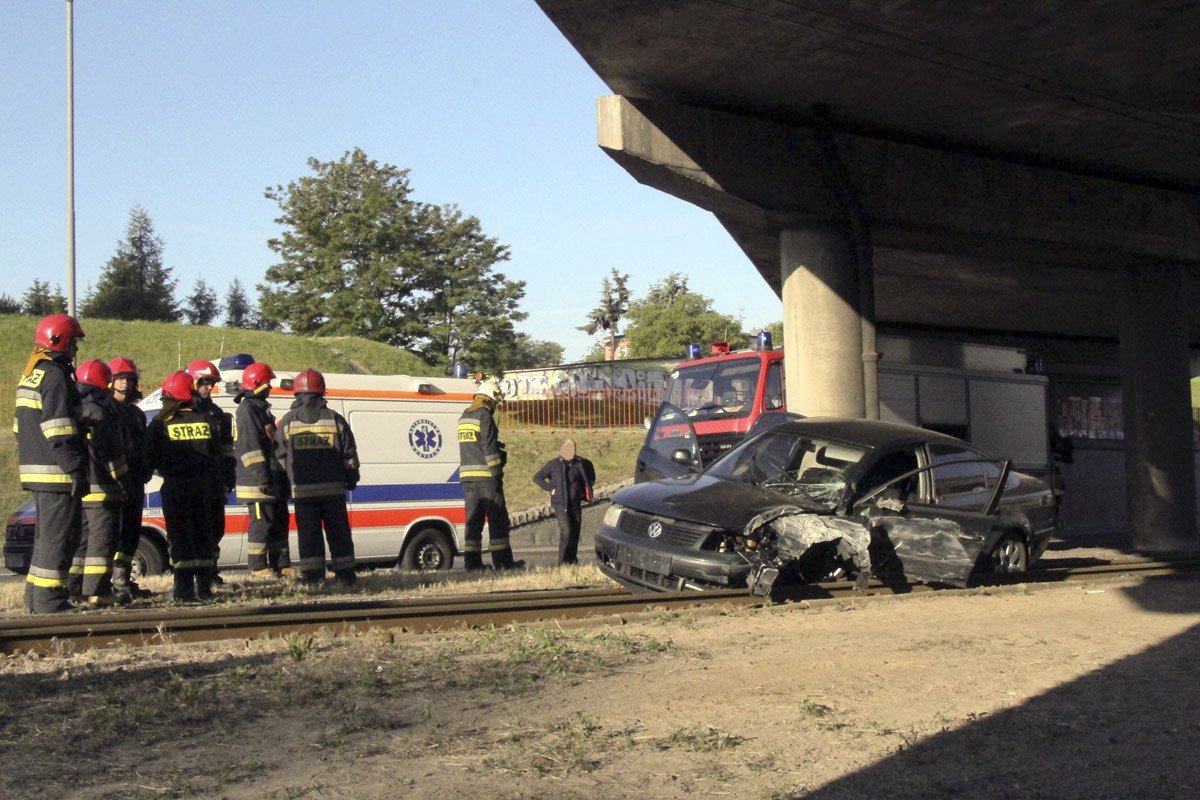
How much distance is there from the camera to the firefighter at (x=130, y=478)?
10.2 metres

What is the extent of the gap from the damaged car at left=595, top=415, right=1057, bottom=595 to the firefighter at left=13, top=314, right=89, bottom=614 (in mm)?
4059

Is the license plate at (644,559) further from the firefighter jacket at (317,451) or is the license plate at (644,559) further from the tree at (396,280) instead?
the tree at (396,280)

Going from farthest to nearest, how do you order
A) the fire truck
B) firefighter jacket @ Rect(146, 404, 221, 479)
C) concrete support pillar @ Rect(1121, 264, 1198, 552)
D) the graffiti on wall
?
the graffiti on wall, concrete support pillar @ Rect(1121, 264, 1198, 552), the fire truck, firefighter jacket @ Rect(146, 404, 221, 479)

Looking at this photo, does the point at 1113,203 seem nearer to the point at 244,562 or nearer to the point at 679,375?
Answer: the point at 679,375

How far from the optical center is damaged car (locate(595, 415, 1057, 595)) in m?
9.62

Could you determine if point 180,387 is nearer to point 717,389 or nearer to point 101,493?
point 101,493

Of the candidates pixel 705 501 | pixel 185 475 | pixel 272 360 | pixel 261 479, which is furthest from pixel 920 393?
pixel 272 360

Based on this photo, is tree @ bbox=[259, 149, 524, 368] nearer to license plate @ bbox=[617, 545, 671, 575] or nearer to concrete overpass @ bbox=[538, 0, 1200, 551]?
concrete overpass @ bbox=[538, 0, 1200, 551]

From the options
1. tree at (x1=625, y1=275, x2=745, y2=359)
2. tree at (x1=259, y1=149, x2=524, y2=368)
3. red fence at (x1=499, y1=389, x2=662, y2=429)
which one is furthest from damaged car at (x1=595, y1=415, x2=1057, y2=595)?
tree at (x1=625, y1=275, x2=745, y2=359)

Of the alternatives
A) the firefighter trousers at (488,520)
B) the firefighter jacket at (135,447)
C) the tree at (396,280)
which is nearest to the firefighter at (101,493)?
the firefighter jacket at (135,447)

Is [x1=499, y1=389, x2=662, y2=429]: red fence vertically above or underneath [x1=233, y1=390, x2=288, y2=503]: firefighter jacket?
above

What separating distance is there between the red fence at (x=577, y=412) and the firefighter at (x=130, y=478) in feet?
67.0

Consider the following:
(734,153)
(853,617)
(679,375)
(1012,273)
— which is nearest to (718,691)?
(853,617)

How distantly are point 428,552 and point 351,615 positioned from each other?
7.15 m
